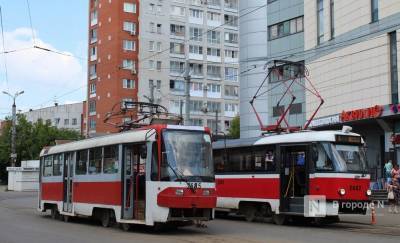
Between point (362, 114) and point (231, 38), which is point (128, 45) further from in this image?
point (362, 114)

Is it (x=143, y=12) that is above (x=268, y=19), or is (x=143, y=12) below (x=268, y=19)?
above

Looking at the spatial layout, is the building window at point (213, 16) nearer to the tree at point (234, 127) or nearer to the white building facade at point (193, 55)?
the white building facade at point (193, 55)

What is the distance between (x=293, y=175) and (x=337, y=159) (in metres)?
1.69

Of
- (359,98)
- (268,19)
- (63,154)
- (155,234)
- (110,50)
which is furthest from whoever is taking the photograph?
(110,50)

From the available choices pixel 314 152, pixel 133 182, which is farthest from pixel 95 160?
pixel 314 152

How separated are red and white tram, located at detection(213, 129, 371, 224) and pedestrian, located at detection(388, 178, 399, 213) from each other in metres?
5.49

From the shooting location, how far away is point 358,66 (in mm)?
36281

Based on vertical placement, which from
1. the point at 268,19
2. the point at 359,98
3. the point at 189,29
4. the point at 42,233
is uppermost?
the point at 189,29

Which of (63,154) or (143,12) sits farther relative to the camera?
(143,12)

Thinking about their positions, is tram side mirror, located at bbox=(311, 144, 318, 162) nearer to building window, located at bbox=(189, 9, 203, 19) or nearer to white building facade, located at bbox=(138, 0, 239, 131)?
white building facade, located at bbox=(138, 0, 239, 131)

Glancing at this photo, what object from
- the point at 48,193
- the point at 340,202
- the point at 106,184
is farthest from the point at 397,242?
the point at 48,193

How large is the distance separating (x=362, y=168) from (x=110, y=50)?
6918 cm

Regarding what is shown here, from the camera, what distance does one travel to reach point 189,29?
294 ft

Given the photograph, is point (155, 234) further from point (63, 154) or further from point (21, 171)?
point (21, 171)
